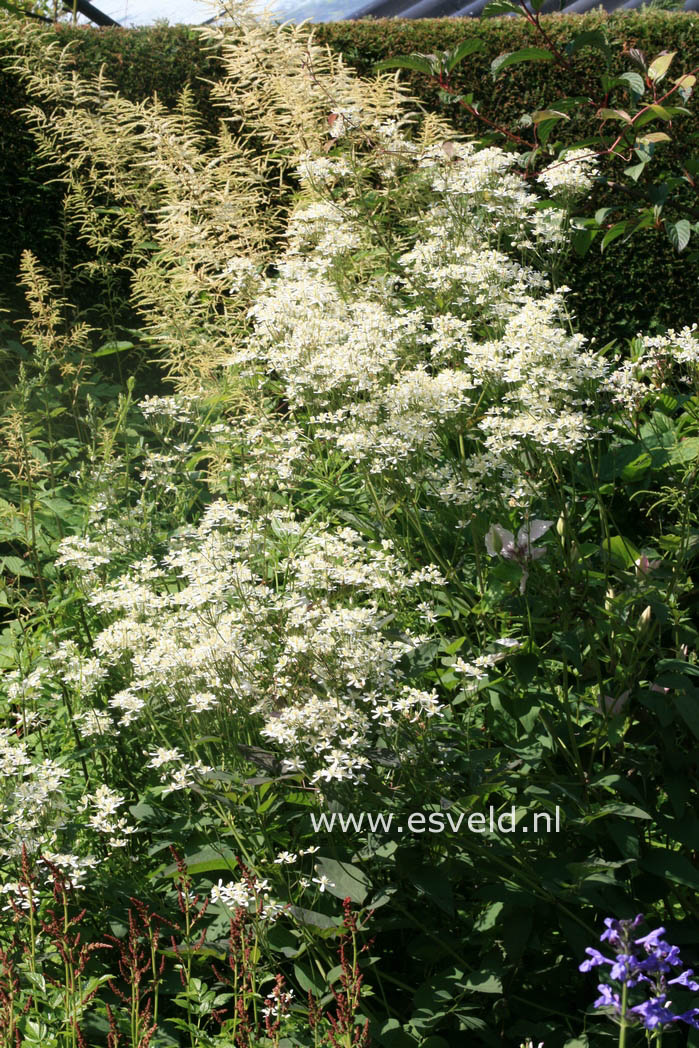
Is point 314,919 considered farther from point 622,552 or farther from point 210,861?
point 622,552

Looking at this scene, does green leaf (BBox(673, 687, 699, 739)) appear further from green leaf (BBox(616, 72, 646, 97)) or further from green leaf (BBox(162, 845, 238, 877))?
green leaf (BBox(616, 72, 646, 97))

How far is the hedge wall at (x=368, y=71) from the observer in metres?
6.42

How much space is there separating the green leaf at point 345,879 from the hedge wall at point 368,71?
16.4ft

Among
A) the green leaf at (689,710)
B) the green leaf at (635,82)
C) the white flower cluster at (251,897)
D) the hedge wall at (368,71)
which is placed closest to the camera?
the white flower cluster at (251,897)

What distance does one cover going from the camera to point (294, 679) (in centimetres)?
196

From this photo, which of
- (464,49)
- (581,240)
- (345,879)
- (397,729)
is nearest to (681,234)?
(581,240)

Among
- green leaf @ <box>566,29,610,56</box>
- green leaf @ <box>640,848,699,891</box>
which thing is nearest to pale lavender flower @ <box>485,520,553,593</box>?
green leaf @ <box>640,848,699,891</box>

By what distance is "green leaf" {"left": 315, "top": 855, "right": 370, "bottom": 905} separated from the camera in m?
1.85

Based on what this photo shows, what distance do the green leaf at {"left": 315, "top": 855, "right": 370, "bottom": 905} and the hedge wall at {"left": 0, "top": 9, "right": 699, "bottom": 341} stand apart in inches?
197


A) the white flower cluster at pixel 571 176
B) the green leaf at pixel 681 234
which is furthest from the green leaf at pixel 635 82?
the green leaf at pixel 681 234

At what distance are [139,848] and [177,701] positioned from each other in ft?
1.63

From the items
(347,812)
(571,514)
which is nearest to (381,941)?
(347,812)

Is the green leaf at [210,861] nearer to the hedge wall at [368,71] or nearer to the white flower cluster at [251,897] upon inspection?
the white flower cluster at [251,897]

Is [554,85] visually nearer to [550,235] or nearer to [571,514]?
[550,235]
